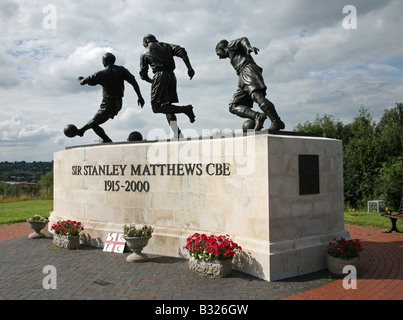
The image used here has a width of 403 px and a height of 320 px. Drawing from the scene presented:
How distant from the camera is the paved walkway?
525 cm

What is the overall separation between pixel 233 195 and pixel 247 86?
237cm

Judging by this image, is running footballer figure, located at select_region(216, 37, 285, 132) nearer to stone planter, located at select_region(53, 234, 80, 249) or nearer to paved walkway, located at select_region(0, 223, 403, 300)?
paved walkway, located at select_region(0, 223, 403, 300)

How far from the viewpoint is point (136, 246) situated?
7059 mm

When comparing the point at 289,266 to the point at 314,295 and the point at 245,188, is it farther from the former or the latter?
the point at 245,188

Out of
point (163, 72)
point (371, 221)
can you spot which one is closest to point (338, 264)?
point (163, 72)

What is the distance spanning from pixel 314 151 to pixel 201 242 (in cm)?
283

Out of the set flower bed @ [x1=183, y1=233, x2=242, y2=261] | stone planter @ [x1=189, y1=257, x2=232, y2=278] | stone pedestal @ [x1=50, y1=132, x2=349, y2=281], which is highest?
stone pedestal @ [x1=50, y1=132, x2=349, y2=281]

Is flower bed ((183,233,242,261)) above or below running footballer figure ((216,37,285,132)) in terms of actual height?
below

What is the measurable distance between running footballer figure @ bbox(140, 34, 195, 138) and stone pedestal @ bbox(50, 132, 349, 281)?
103 cm

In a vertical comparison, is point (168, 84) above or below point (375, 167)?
above

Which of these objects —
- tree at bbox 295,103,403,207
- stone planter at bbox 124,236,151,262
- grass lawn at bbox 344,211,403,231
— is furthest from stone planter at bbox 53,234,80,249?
tree at bbox 295,103,403,207

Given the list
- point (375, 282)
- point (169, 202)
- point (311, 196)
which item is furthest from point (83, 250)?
point (375, 282)

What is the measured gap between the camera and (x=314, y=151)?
6824 mm

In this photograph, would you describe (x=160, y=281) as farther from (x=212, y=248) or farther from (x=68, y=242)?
(x=68, y=242)
